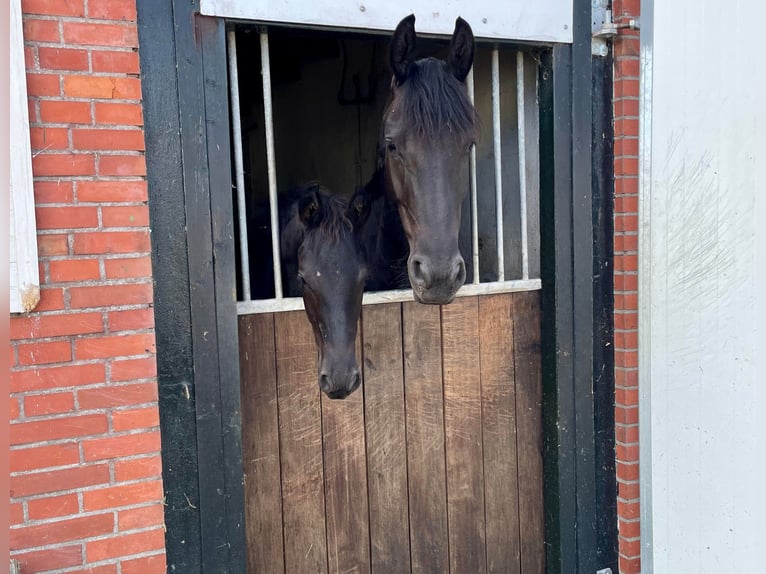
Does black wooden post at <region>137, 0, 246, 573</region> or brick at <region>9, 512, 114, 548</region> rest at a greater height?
black wooden post at <region>137, 0, 246, 573</region>

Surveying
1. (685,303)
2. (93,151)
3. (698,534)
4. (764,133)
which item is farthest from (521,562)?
(93,151)

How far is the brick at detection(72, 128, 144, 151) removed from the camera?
192cm

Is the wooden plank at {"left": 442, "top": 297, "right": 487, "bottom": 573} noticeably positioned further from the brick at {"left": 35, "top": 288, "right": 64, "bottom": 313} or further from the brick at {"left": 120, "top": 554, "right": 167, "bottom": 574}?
the brick at {"left": 35, "top": 288, "right": 64, "bottom": 313}

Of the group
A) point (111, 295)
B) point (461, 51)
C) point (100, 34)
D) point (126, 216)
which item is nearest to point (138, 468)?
point (111, 295)

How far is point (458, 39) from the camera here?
7.29 ft

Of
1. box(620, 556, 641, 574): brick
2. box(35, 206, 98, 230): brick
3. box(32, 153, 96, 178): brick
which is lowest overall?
box(620, 556, 641, 574): brick

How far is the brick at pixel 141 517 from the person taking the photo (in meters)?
2.01

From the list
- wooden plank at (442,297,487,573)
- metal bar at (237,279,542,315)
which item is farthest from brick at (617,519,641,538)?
metal bar at (237,279,542,315)

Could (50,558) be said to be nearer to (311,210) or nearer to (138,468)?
(138,468)

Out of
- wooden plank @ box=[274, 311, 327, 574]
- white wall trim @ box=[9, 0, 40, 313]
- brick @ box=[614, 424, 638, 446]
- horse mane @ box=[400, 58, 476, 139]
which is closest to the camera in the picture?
white wall trim @ box=[9, 0, 40, 313]

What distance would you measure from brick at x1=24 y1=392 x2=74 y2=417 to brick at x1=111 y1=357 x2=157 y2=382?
15cm

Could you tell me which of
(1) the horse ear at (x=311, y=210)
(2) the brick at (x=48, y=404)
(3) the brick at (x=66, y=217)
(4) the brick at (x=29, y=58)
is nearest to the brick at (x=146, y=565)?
(2) the brick at (x=48, y=404)

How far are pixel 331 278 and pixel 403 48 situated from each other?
2.95ft

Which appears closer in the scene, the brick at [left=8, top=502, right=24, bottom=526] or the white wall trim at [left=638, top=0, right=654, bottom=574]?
the brick at [left=8, top=502, right=24, bottom=526]
